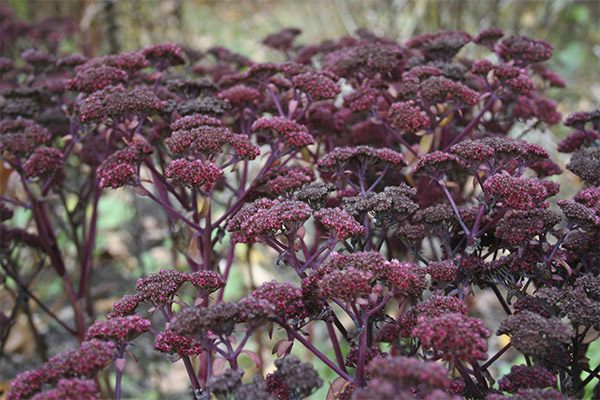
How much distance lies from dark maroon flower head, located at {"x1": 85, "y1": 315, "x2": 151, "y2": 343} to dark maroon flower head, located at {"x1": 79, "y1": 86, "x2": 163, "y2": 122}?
829 millimetres

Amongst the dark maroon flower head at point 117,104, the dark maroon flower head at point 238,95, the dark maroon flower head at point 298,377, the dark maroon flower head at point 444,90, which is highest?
the dark maroon flower head at point 238,95

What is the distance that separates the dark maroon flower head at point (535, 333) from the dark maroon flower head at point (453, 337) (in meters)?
0.12

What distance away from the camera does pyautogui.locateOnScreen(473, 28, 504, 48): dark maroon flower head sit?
97.2 inches

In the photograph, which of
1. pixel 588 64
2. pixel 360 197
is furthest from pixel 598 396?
pixel 588 64

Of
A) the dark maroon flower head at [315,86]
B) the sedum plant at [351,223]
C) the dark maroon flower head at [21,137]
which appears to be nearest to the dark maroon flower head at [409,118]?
the sedum plant at [351,223]

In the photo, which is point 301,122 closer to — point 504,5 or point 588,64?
point 504,5

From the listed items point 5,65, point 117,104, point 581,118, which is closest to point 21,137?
point 117,104

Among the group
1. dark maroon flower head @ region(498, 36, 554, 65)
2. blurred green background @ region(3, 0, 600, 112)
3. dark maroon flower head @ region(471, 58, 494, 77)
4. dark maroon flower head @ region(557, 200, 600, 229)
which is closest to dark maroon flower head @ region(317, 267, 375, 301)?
dark maroon flower head @ region(557, 200, 600, 229)

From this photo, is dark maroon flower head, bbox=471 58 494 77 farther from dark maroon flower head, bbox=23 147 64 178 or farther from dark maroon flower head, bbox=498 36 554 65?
dark maroon flower head, bbox=23 147 64 178

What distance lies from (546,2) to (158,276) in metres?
6.56

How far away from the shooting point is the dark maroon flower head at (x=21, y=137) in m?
2.21

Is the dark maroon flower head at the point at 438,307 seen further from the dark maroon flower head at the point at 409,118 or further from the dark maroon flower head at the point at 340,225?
the dark maroon flower head at the point at 409,118

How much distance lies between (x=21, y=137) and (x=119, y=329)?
4.17 feet

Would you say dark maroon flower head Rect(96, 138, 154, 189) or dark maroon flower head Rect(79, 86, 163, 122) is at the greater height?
dark maroon flower head Rect(79, 86, 163, 122)
